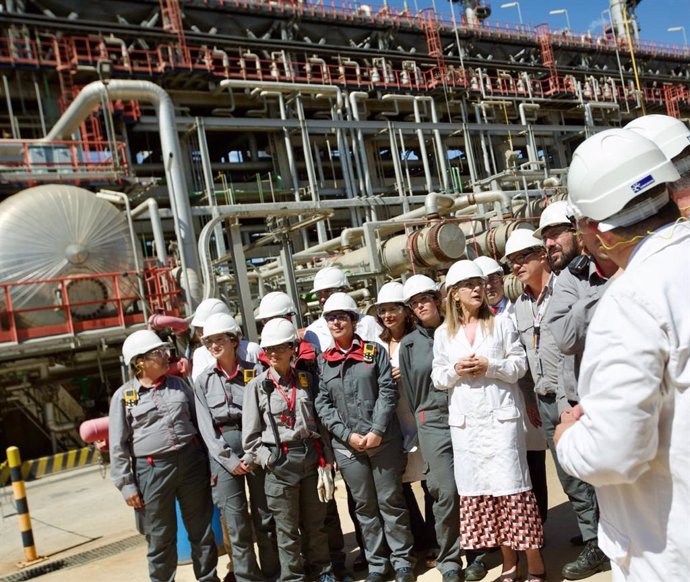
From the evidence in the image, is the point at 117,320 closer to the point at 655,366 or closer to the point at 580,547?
the point at 580,547

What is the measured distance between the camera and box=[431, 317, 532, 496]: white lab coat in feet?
12.3

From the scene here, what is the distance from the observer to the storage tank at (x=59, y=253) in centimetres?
1144

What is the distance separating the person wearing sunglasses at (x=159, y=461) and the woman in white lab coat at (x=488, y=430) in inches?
75.6

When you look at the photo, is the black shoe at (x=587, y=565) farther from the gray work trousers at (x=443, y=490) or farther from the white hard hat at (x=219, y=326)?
the white hard hat at (x=219, y=326)

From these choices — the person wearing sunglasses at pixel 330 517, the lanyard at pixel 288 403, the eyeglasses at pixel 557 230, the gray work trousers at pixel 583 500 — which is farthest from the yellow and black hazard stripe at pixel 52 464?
the eyeglasses at pixel 557 230

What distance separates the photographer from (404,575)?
4.11 m

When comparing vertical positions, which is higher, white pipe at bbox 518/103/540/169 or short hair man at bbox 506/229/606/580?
white pipe at bbox 518/103/540/169

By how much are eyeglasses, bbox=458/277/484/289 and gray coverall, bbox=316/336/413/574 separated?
2.57 ft

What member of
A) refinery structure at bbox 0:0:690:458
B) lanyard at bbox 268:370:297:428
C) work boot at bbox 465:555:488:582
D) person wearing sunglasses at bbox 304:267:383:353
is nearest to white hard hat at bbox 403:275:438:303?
person wearing sunglasses at bbox 304:267:383:353

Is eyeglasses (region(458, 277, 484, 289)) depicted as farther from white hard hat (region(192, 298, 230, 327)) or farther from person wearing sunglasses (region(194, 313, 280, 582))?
white hard hat (region(192, 298, 230, 327))

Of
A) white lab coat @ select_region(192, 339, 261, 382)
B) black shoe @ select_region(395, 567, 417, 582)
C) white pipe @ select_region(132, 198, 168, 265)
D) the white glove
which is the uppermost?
white pipe @ select_region(132, 198, 168, 265)

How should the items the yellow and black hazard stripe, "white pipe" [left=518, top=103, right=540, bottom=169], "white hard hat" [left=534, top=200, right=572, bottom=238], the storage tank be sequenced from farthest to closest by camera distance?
"white pipe" [left=518, top=103, right=540, bottom=169]
the storage tank
the yellow and black hazard stripe
"white hard hat" [left=534, top=200, right=572, bottom=238]

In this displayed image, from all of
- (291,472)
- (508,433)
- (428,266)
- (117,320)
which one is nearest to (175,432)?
(291,472)

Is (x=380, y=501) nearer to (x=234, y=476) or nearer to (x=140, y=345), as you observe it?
(x=234, y=476)
